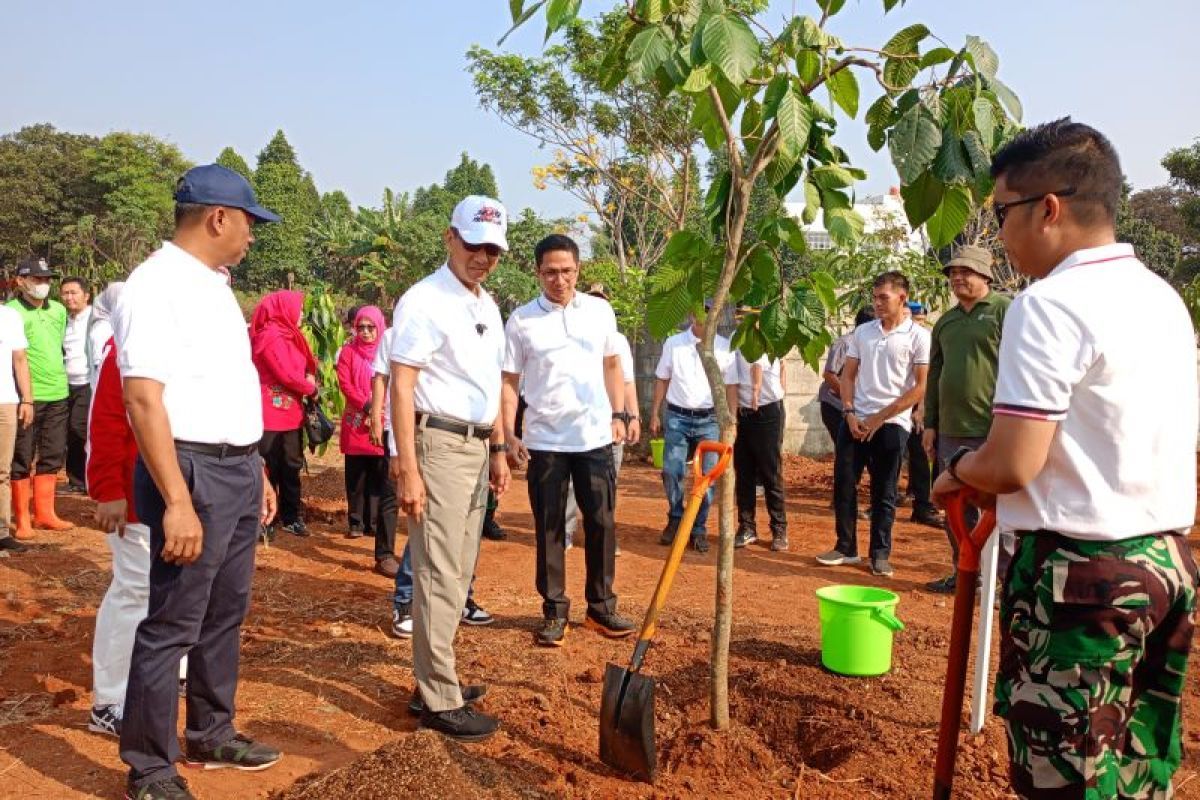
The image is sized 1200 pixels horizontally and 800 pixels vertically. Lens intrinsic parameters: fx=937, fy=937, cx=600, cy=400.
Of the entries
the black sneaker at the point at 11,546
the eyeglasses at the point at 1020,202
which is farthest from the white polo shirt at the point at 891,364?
the black sneaker at the point at 11,546

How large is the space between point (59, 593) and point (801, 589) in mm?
4422

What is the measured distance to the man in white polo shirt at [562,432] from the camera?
4539mm

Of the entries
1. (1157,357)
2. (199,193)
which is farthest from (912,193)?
(199,193)

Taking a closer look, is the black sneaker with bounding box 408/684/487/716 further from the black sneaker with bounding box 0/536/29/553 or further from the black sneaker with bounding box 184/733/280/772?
the black sneaker with bounding box 0/536/29/553

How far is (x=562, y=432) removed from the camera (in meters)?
4.54

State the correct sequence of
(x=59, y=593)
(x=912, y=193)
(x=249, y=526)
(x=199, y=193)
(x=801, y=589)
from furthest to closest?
(x=801, y=589), (x=59, y=593), (x=249, y=526), (x=199, y=193), (x=912, y=193)

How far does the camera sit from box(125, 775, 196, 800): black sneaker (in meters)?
2.75

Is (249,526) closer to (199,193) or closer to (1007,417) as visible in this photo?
(199,193)

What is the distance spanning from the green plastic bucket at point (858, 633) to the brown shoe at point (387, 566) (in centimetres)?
315

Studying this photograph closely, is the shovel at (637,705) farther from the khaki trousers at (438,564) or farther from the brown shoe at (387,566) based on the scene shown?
the brown shoe at (387,566)

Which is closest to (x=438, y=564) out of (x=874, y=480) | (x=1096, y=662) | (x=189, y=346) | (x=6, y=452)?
(x=189, y=346)

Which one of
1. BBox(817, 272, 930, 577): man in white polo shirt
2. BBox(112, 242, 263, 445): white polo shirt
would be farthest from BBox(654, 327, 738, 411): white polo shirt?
BBox(112, 242, 263, 445): white polo shirt

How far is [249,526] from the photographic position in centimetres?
300

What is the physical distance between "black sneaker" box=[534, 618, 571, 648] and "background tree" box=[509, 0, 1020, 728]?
4.32 feet
